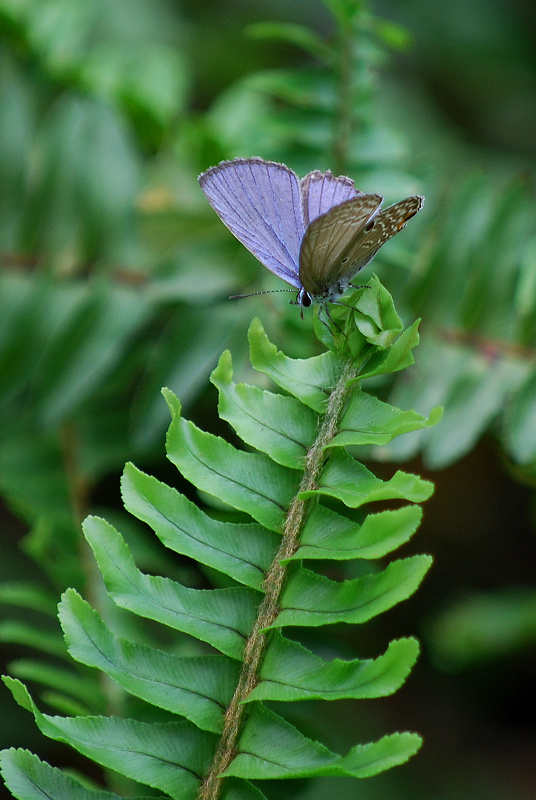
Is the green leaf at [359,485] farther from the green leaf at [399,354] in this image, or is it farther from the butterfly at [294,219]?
the butterfly at [294,219]

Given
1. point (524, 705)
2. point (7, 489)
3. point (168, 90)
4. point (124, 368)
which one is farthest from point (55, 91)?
point (524, 705)

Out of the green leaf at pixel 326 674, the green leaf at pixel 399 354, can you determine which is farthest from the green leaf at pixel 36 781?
the green leaf at pixel 399 354

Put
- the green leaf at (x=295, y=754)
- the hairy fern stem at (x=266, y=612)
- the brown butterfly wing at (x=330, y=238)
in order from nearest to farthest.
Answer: the green leaf at (x=295, y=754)
the hairy fern stem at (x=266, y=612)
the brown butterfly wing at (x=330, y=238)

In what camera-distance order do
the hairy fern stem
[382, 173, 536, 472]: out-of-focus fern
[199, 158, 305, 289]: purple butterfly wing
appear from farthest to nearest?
[382, 173, 536, 472]: out-of-focus fern
[199, 158, 305, 289]: purple butterfly wing
the hairy fern stem

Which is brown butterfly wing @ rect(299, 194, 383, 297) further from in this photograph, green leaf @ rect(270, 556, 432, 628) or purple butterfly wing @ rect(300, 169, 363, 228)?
green leaf @ rect(270, 556, 432, 628)

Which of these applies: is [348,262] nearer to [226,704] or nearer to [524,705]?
[226,704]

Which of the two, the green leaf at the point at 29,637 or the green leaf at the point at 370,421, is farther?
the green leaf at the point at 29,637

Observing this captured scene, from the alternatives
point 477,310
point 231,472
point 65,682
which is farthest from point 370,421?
point 477,310

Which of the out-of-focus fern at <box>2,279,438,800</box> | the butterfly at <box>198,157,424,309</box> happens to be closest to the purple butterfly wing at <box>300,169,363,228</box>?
the butterfly at <box>198,157,424,309</box>
